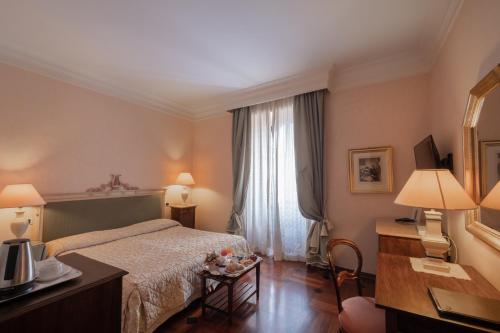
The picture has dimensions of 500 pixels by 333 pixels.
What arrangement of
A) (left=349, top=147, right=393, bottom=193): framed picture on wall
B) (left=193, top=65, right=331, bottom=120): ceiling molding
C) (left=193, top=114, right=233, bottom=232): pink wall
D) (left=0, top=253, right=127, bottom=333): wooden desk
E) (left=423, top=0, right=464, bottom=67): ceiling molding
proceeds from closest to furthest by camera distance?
(left=0, top=253, right=127, bottom=333): wooden desk
(left=423, top=0, right=464, bottom=67): ceiling molding
(left=349, top=147, right=393, bottom=193): framed picture on wall
(left=193, top=65, right=331, bottom=120): ceiling molding
(left=193, top=114, right=233, bottom=232): pink wall

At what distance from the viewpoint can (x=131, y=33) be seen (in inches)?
90.4

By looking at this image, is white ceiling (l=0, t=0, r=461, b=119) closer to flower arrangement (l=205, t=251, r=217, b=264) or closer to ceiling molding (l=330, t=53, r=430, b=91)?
ceiling molding (l=330, t=53, r=430, b=91)

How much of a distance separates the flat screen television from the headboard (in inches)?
149

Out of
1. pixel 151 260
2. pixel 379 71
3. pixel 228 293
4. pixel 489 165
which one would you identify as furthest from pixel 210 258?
pixel 379 71

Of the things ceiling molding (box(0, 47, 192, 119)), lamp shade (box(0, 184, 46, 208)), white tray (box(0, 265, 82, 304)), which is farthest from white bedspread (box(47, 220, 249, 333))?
ceiling molding (box(0, 47, 192, 119))

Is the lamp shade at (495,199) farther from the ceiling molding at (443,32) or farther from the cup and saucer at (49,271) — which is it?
the cup and saucer at (49,271)

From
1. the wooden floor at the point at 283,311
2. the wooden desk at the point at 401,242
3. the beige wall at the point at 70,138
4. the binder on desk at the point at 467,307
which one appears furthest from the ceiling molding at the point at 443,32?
the beige wall at the point at 70,138

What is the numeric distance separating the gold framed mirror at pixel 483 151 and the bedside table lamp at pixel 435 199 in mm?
134

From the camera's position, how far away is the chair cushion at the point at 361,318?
1.34 meters

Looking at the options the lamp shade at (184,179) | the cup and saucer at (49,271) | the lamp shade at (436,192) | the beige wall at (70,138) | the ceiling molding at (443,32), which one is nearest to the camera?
the cup and saucer at (49,271)

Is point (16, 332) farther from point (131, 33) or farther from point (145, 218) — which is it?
point (145, 218)

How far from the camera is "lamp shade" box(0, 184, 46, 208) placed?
87.4 inches

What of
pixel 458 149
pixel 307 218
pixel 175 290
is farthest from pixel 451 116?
pixel 175 290

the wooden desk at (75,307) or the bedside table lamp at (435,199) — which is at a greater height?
the bedside table lamp at (435,199)
